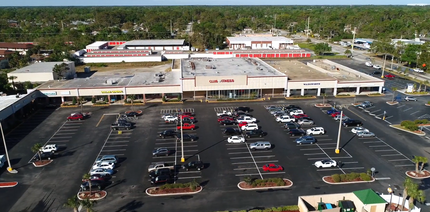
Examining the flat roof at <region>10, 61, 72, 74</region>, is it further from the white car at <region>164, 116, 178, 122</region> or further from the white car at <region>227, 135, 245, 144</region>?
the white car at <region>227, 135, 245, 144</region>

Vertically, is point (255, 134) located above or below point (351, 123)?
below

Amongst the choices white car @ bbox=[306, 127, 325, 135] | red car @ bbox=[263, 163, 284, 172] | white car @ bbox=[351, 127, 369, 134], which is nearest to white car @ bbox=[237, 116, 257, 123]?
white car @ bbox=[306, 127, 325, 135]

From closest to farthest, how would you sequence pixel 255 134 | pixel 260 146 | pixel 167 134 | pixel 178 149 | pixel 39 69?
pixel 260 146
pixel 178 149
pixel 255 134
pixel 167 134
pixel 39 69

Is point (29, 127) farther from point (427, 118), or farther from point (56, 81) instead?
point (427, 118)

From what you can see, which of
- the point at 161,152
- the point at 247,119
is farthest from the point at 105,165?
the point at 247,119

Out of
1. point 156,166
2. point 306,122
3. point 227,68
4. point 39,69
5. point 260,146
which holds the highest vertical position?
point 227,68

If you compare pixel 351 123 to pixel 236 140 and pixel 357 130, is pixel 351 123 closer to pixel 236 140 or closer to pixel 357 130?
pixel 357 130

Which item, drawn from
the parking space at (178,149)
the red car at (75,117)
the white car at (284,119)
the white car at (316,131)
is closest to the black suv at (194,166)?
the parking space at (178,149)

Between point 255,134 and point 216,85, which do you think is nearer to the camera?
point 255,134
